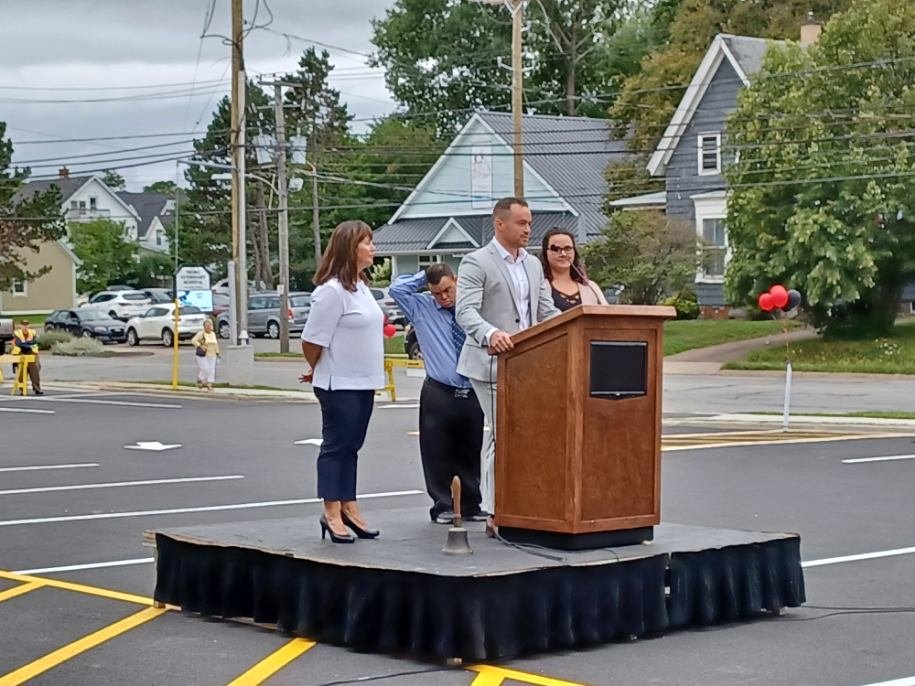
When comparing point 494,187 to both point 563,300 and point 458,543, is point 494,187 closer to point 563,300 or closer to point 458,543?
point 563,300

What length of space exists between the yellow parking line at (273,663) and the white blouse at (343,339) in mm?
1491

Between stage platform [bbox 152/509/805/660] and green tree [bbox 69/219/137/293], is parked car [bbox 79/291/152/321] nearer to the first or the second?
green tree [bbox 69/219/137/293]

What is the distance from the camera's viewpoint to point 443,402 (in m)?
9.35

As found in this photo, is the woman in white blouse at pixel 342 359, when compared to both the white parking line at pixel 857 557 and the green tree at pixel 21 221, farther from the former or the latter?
the green tree at pixel 21 221

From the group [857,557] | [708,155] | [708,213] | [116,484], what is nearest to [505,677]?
[857,557]

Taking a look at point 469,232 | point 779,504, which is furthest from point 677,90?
point 779,504

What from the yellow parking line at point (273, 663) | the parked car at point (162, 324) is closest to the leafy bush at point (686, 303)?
the parked car at point (162, 324)

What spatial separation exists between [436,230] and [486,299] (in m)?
56.6

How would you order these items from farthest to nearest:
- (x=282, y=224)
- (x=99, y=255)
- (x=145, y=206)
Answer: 1. (x=145, y=206)
2. (x=99, y=255)
3. (x=282, y=224)

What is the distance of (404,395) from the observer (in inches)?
1239

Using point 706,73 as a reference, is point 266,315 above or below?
below

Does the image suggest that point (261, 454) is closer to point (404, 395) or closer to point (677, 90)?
point (404, 395)

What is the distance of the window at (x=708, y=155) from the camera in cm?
5294

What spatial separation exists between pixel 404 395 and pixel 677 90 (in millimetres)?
27872
